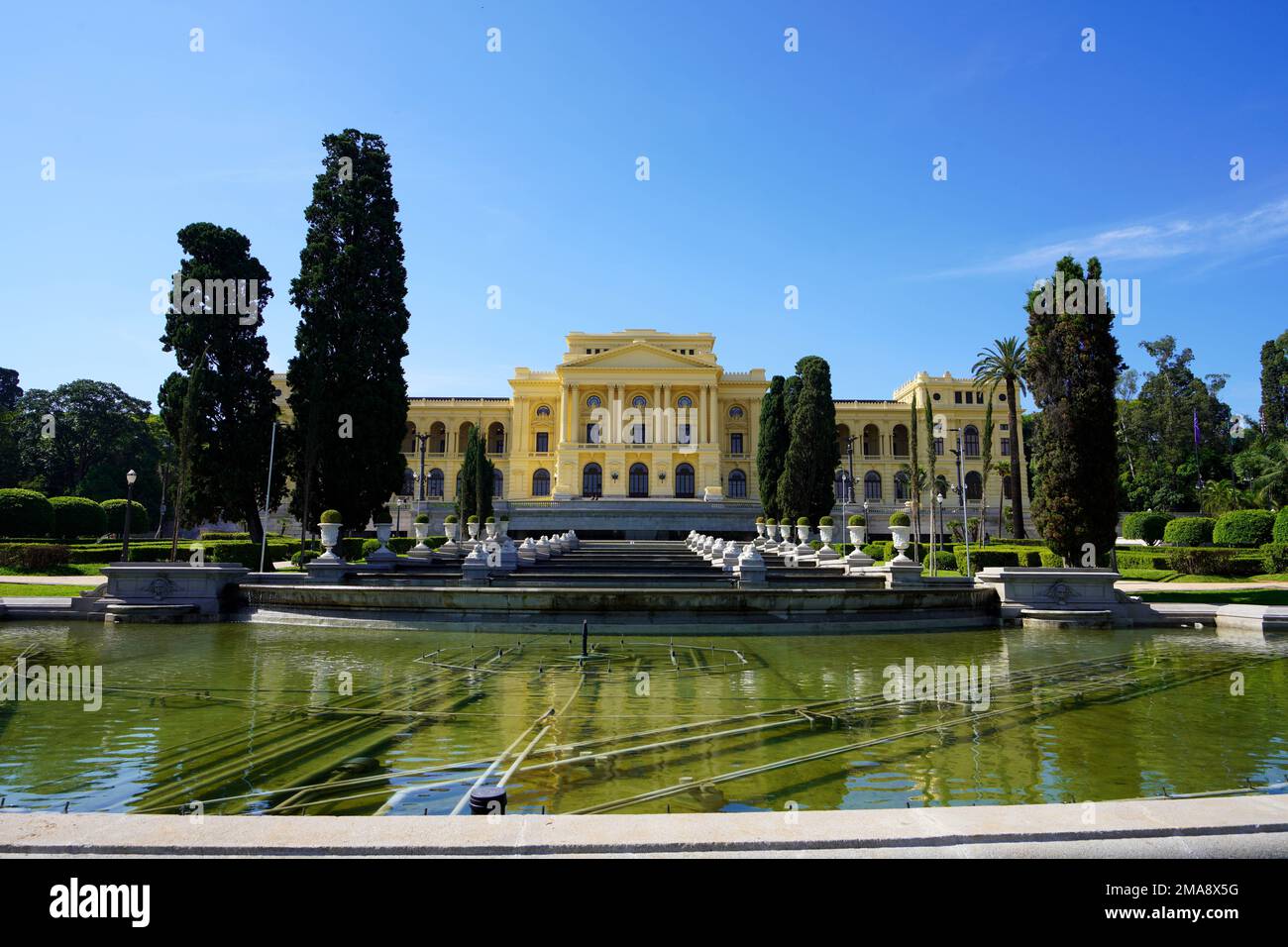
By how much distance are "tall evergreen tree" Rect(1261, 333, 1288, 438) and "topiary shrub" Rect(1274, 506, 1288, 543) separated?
112 feet

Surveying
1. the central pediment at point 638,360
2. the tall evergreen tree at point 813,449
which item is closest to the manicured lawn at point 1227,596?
the tall evergreen tree at point 813,449

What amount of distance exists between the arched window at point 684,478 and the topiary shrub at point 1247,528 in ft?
119

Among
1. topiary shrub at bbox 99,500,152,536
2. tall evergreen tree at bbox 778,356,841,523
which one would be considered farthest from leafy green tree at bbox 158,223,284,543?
tall evergreen tree at bbox 778,356,841,523

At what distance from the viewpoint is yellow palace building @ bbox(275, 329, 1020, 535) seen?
5959 cm

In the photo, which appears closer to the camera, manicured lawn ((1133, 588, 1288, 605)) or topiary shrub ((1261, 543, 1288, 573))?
manicured lawn ((1133, 588, 1288, 605))

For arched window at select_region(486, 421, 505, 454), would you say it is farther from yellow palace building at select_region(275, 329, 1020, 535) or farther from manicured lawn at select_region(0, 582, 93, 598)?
manicured lawn at select_region(0, 582, 93, 598)

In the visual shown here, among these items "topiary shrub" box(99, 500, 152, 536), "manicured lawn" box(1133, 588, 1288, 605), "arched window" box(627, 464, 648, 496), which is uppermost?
"arched window" box(627, 464, 648, 496)

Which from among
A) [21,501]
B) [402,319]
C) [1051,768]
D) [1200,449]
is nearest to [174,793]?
[1051,768]

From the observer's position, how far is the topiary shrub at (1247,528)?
27125mm

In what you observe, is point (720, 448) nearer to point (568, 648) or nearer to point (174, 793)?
point (568, 648)

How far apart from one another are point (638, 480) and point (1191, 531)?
37.2 metres

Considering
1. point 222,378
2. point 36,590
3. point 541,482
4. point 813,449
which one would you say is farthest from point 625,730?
point 541,482

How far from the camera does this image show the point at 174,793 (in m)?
4.72

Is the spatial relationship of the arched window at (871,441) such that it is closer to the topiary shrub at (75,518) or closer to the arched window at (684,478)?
the arched window at (684,478)
